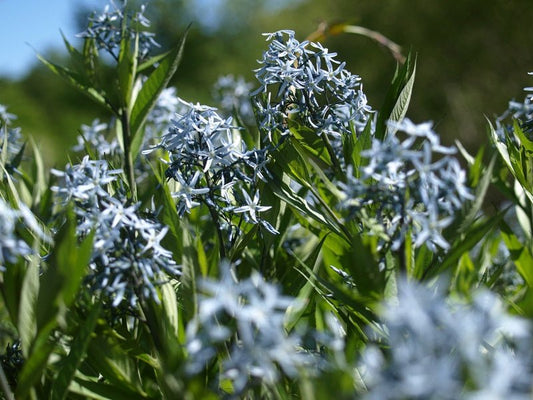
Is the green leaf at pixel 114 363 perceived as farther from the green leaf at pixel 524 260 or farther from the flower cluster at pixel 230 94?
the flower cluster at pixel 230 94

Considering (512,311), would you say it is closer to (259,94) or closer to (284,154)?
(284,154)

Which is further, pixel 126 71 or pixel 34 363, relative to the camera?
pixel 126 71

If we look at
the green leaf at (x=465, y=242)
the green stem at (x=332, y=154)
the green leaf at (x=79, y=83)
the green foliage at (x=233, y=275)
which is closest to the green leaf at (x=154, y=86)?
the green foliage at (x=233, y=275)

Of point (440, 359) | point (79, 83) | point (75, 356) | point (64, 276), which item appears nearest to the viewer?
point (440, 359)

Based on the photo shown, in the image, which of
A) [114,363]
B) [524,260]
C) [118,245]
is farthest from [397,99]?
[114,363]

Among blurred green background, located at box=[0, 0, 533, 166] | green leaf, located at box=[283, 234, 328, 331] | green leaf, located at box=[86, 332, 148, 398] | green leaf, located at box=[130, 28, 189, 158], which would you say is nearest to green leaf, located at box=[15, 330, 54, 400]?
green leaf, located at box=[86, 332, 148, 398]

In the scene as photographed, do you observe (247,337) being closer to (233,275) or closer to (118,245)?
(233,275)
